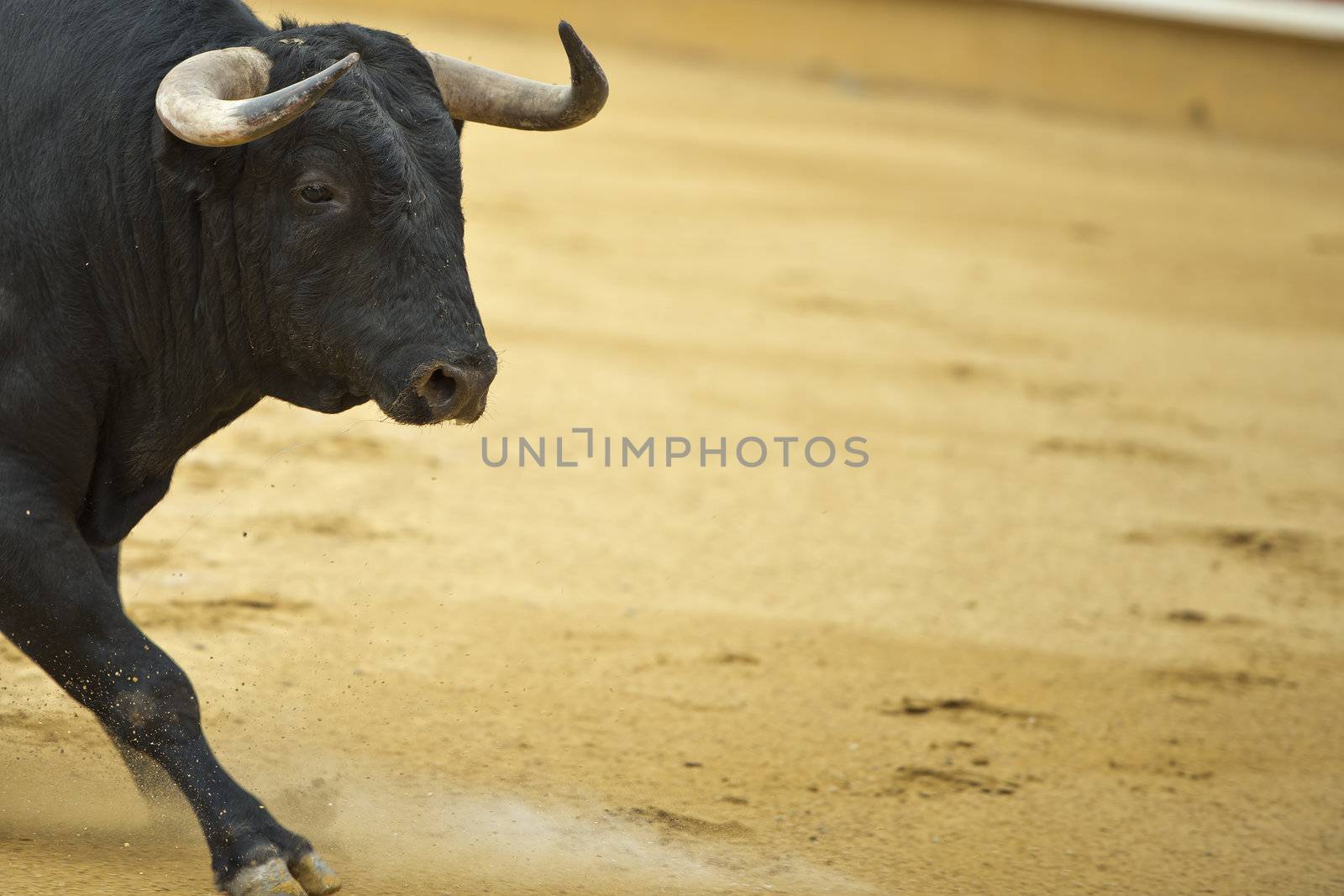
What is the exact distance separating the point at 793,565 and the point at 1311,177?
988 cm

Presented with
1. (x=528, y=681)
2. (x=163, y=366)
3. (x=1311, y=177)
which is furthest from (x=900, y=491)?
(x=1311, y=177)

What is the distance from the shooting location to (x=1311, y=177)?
44.6 feet

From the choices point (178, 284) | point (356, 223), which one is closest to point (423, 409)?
point (356, 223)

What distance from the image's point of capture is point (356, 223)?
2996 mm

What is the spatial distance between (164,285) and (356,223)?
0.39 metres

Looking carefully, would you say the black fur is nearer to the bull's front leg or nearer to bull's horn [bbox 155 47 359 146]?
the bull's front leg

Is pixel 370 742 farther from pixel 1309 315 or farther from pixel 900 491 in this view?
pixel 1309 315

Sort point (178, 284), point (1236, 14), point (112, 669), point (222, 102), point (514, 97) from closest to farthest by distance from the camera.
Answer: point (222, 102)
point (112, 669)
point (178, 284)
point (514, 97)
point (1236, 14)

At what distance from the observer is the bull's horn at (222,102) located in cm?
274

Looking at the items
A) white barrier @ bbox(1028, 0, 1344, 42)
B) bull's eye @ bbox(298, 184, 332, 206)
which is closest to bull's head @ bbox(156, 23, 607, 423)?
bull's eye @ bbox(298, 184, 332, 206)

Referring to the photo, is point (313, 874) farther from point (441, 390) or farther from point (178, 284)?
point (178, 284)

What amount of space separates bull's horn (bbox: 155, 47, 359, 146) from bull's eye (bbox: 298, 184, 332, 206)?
0.58ft

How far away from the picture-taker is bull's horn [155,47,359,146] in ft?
8.98

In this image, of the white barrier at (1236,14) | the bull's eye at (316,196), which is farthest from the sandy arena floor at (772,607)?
the white barrier at (1236,14)
